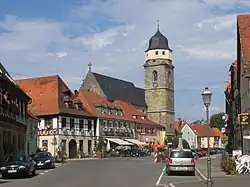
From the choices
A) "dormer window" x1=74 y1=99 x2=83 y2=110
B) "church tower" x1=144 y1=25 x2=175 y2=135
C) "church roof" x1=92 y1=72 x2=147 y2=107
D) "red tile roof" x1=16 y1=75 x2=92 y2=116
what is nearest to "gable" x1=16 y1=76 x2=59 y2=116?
"red tile roof" x1=16 y1=75 x2=92 y2=116

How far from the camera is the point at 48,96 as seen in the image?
79.8 metres

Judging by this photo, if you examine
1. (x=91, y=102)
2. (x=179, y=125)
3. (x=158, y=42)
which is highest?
(x=158, y=42)

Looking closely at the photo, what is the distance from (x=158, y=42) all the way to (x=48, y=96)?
61821 millimetres

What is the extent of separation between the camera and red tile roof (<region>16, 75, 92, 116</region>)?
255ft

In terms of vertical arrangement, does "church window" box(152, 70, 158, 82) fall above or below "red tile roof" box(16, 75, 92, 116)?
above

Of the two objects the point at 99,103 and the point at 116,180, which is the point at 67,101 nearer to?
the point at 99,103

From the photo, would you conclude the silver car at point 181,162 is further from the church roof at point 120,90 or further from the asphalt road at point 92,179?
the church roof at point 120,90

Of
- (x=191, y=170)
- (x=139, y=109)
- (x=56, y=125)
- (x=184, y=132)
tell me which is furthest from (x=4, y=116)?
(x=184, y=132)

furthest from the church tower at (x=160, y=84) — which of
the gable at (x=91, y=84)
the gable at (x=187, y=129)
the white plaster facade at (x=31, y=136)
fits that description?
the white plaster facade at (x=31, y=136)

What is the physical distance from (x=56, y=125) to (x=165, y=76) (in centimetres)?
5950

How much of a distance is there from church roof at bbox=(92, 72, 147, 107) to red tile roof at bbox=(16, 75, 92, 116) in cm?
3472

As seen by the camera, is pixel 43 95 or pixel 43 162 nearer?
pixel 43 162

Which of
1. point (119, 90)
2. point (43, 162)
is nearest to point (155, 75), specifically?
point (119, 90)

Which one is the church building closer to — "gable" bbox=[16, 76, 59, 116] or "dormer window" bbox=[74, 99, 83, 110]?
"dormer window" bbox=[74, 99, 83, 110]
